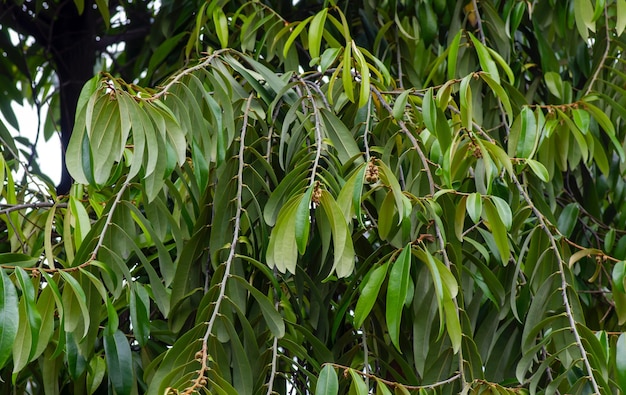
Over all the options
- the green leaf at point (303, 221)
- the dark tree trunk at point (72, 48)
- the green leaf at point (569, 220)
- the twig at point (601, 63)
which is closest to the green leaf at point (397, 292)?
the green leaf at point (303, 221)

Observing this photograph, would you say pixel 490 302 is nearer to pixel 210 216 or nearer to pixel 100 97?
pixel 210 216

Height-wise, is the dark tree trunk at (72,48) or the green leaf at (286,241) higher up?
the dark tree trunk at (72,48)

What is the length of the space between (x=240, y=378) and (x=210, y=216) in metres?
0.26

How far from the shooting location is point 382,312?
1.16 m

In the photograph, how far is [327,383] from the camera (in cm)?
93

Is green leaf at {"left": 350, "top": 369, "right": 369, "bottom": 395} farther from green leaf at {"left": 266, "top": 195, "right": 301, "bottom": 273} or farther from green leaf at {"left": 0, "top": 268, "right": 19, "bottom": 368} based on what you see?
green leaf at {"left": 0, "top": 268, "right": 19, "bottom": 368}

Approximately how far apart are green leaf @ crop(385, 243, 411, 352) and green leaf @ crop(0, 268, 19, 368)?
396mm

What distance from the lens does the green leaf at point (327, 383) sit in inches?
36.4

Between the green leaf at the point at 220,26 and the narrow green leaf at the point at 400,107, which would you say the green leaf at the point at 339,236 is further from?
the green leaf at the point at 220,26

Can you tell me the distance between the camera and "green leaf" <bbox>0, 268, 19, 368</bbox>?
880mm

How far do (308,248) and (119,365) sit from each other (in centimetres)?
30

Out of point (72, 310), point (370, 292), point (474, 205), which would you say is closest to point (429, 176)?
point (474, 205)

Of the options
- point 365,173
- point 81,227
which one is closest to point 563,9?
point 365,173

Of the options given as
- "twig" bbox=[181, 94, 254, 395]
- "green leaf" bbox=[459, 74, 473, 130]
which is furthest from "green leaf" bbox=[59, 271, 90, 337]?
"green leaf" bbox=[459, 74, 473, 130]
